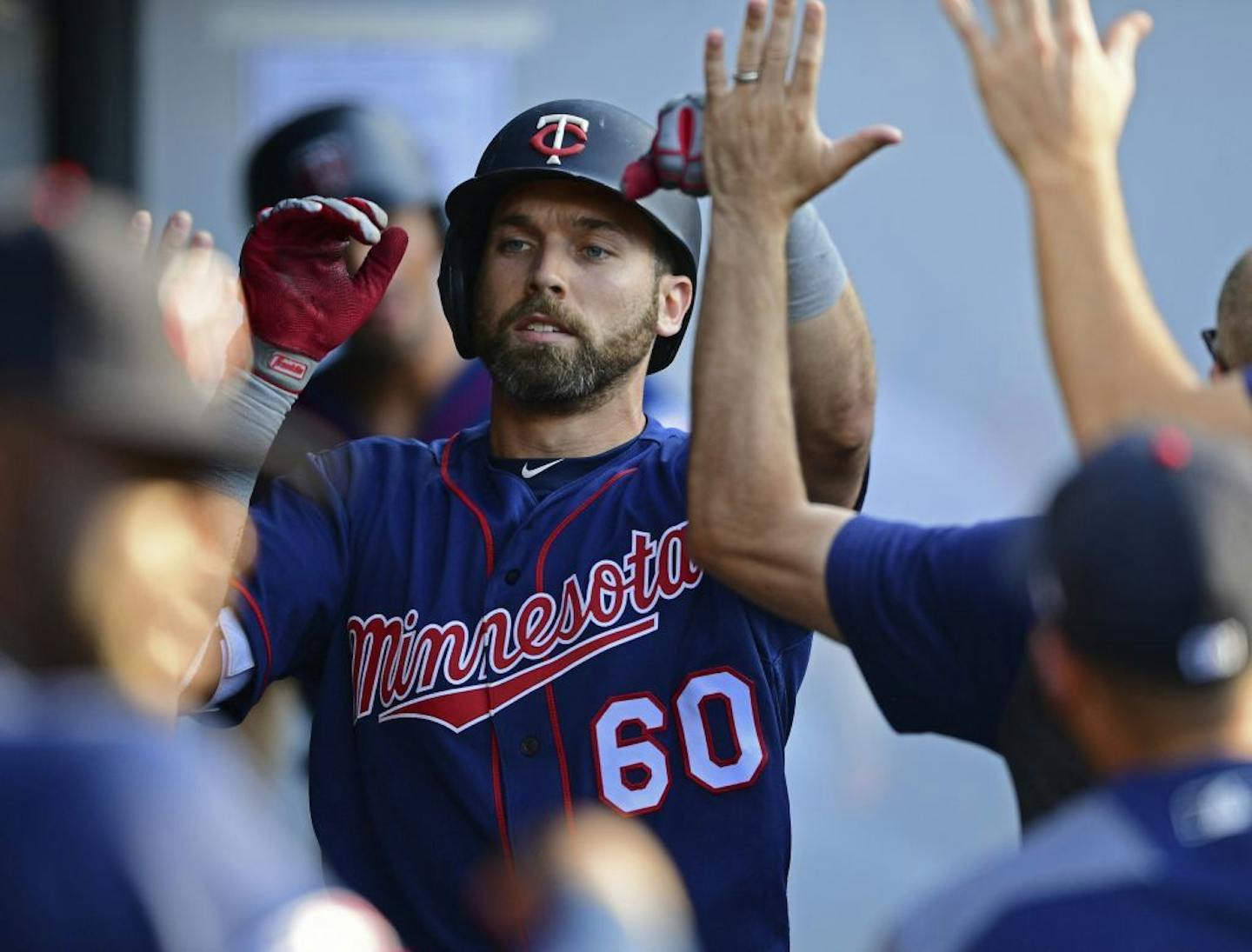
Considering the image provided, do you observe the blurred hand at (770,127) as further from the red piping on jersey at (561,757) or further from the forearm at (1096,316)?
the red piping on jersey at (561,757)

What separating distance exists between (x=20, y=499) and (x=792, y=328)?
1.27m

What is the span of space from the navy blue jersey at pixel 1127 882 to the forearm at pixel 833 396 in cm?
111

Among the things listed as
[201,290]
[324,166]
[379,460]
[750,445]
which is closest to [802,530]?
[750,445]

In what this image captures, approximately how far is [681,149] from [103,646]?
1.11 m

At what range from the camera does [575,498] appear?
2707 millimetres

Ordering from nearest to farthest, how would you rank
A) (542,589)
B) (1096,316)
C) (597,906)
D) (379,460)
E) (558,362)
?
(597,906) < (1096,316) < (542,589) < (558,362) < (379,460)

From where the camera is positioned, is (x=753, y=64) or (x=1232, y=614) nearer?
(x=1232, y=614)

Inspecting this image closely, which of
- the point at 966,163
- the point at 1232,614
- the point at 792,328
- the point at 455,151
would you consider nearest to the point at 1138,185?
the point at 966,163

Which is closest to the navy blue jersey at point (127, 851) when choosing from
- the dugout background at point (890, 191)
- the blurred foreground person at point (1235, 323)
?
the blurred foreground person at point (1235, 323)

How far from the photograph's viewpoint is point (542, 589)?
261 centimetres

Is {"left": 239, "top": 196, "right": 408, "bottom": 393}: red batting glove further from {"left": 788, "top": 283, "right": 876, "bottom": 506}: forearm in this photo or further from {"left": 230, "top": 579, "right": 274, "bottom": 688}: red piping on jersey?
{"left": 788, "top": 283, "right": 876, "bottom": 506}: forearm

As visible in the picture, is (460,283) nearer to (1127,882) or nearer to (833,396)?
(833,396)

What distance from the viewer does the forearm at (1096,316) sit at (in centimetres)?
197

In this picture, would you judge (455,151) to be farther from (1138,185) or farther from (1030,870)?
(1030,870)
